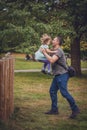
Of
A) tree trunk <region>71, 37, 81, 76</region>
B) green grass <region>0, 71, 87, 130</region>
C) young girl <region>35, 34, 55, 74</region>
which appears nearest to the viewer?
green grass <region>0, 71, 87, 130</region>

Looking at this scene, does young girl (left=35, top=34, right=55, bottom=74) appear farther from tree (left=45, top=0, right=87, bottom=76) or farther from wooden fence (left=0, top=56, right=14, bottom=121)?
tree (left=45, top=0, right=87, bottom=76)

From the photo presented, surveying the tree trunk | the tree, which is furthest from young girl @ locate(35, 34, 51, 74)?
the tree trunk

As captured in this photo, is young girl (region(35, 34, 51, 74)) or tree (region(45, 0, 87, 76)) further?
tree (region(45, 0, 87, 76))

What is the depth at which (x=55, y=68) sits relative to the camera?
10164 mm

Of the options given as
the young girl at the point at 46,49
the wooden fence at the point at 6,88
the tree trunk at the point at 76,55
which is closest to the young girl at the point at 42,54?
the young girl at the point at 46,49

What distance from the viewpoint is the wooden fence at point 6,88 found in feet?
29.0

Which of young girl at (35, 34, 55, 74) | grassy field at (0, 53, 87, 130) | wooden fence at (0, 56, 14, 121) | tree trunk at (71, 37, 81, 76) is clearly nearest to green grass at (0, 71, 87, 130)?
grassy field at (0, 53, 87, 130)

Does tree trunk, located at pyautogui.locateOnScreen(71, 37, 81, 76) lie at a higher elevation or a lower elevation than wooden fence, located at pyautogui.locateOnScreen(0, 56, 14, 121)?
lower

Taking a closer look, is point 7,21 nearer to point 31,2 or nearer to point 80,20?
point 31,2

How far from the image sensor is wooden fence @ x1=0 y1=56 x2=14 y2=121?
8852mm

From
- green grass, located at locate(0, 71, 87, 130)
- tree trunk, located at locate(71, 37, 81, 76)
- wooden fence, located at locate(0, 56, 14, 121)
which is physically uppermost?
wooden fence, located at locate(0, 56, 14, 121)

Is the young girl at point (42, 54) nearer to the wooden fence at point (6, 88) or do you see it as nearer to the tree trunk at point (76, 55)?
the wooden fence at point (6, 88)

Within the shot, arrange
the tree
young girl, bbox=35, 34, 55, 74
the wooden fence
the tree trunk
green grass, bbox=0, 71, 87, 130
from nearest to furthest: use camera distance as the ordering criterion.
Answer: the wooden fence
green grass, bbox=0, 71, 87, 130
young girl, bbox=35, 34, 55, 74
the tree
the tree trunk

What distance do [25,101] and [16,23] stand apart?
35.5ft
